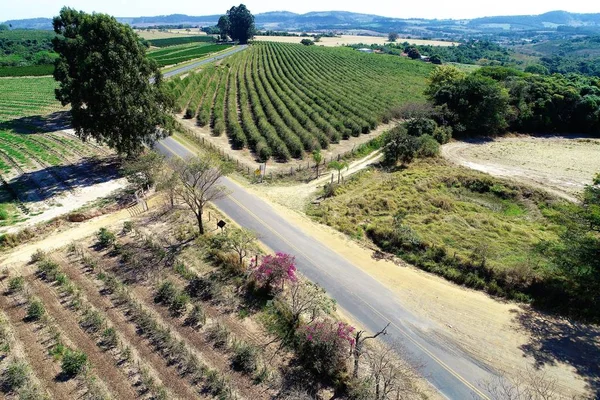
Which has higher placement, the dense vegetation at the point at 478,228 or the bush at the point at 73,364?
the bush at the point at 73,364

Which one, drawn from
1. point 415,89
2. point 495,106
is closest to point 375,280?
point 495,106

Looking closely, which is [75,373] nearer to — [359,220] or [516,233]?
[359,220]

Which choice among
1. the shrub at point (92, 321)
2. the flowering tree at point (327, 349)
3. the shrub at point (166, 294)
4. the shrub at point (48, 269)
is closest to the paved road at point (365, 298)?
the flowering tree at point (327, 349)

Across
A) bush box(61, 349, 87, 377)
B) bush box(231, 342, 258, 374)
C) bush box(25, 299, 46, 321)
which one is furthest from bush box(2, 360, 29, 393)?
bush box(231, 342, 258, 374)

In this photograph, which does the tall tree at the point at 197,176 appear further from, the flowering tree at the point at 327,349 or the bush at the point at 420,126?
the bush at the point at 420,126

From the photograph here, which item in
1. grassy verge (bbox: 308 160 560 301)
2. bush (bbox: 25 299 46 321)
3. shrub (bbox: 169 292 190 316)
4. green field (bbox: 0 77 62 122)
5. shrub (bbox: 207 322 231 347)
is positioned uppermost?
green field (bbox: 0 77 62 122)

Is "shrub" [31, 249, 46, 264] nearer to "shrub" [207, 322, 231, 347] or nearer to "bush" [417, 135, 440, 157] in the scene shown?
"shrub" [207, 322, 231, 347]
